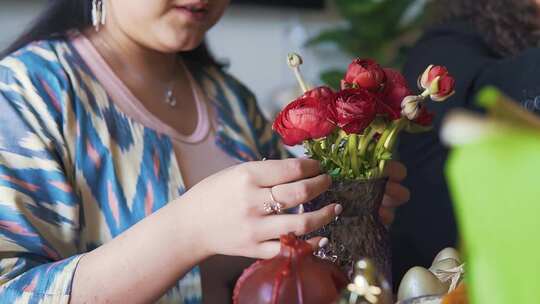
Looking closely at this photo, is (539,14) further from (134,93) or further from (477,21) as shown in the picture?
(134,93)

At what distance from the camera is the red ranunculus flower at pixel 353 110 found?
2.06ft

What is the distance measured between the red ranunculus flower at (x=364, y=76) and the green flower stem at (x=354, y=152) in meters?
0.05

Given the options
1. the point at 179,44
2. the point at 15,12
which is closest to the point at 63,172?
the point at 179,44

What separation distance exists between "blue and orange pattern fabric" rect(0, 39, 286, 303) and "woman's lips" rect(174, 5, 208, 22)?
0.51 feet

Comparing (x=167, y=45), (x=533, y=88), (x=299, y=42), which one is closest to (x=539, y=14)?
(x=533, y=88)

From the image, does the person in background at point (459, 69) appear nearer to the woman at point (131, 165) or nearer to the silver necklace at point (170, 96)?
the woman at point (131, 165)

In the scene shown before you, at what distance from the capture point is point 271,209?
661 millimetres

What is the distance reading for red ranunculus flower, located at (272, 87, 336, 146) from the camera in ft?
2.09

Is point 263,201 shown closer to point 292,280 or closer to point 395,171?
point 292,280

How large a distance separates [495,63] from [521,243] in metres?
0.92

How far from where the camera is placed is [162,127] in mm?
1038

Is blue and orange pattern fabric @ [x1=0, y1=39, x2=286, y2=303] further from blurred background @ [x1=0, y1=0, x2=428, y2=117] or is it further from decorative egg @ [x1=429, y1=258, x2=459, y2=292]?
blurred background @ [x1=0, y1=0, x2=428, y2=117]

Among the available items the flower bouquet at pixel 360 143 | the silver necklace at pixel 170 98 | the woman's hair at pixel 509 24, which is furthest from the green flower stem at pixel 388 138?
the woman's hair at pixel 509 24

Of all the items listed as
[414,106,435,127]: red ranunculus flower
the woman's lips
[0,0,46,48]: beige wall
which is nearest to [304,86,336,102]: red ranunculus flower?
[414,106,435,127]: red ranunculus flower
